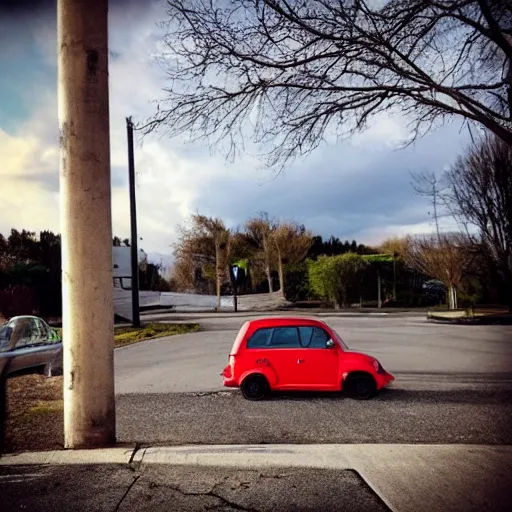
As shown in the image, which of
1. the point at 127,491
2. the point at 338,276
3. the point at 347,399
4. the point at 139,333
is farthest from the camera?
the point at 338,276

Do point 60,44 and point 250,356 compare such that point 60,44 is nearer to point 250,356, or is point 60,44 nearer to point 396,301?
point 250,356

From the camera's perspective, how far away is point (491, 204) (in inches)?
76.3

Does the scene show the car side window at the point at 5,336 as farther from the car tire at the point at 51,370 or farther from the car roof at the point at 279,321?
the car roof at the point at 279,321

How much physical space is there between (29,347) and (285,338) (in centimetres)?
99

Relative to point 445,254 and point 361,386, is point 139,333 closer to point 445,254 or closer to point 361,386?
point 361,386

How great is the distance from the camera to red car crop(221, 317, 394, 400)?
6.16 feet

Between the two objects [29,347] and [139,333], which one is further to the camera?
[139,333]

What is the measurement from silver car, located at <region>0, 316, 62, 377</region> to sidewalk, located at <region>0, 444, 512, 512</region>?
0.29 meters

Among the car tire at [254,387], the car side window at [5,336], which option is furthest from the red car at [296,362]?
the car side window at [5,336]

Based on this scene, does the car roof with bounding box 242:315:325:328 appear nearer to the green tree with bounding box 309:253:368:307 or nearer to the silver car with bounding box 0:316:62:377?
the green tree with bounding box 309:253:368:307

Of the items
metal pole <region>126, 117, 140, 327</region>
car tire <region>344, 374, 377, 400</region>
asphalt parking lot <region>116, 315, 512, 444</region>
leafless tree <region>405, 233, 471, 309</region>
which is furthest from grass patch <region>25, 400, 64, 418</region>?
leafless tree <region>405, 233, 471, 309</region>

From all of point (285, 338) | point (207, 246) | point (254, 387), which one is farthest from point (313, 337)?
point (207, 246)

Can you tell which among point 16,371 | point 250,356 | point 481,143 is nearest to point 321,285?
point 250,356

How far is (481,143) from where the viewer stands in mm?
2068
